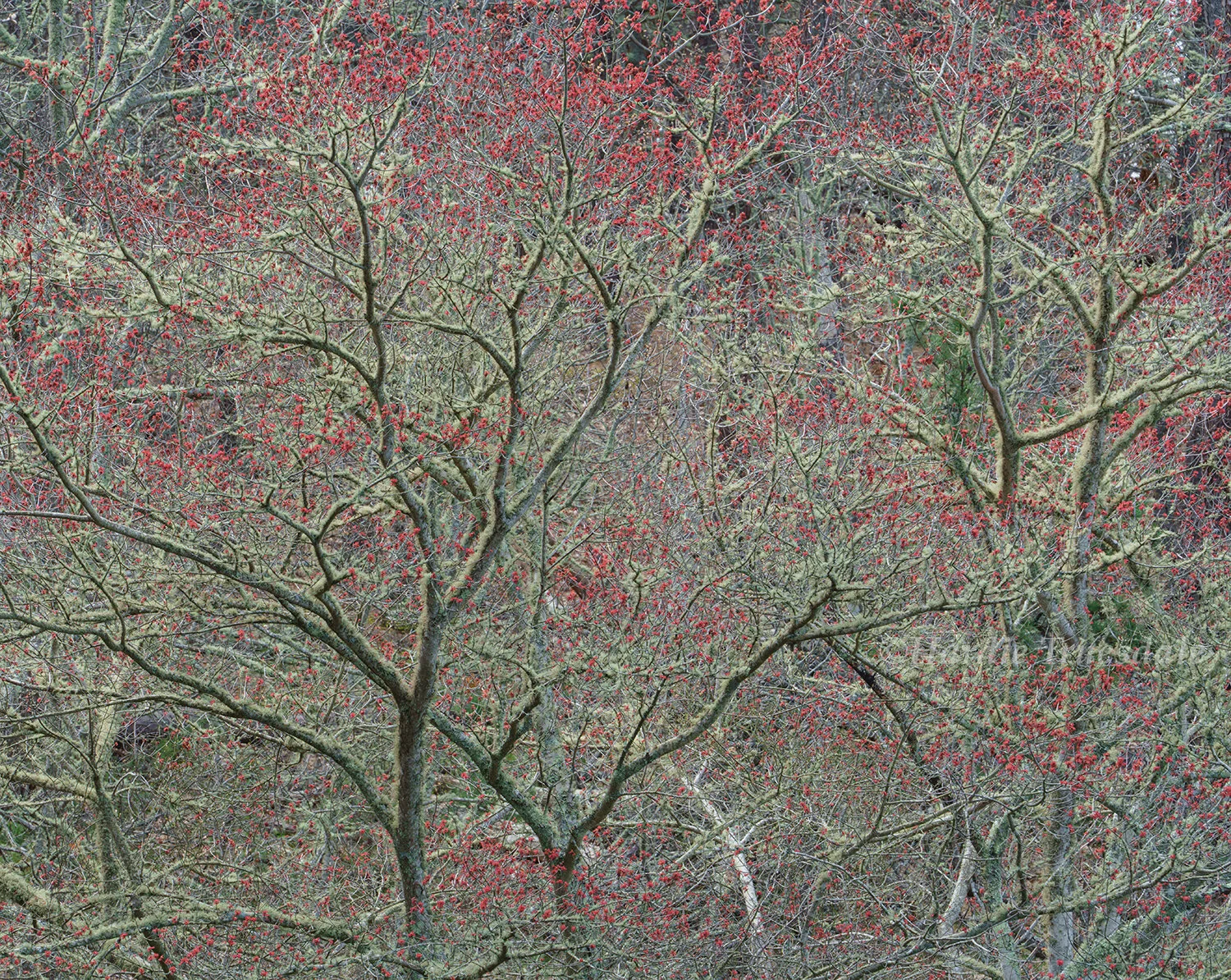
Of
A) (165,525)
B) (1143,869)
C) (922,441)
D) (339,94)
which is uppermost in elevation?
(922,441)

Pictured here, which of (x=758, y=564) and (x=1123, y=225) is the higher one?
(x=1123, y=225)

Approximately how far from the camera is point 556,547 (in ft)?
30.4

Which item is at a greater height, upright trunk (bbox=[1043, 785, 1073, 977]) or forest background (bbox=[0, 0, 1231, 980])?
forest background (bbox=[0, 0, 1231, 980])

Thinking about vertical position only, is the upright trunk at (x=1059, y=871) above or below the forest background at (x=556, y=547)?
below

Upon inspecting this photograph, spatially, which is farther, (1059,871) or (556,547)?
(556,547)

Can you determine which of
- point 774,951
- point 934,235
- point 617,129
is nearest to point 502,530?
point 617,129

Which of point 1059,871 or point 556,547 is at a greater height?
point 556,547

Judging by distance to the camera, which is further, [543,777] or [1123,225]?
[1123,225]

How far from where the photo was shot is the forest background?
7.17m

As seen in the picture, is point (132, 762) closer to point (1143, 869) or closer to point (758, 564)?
point (758, 564)

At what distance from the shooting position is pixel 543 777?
8750mm

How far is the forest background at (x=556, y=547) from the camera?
23.5 ft

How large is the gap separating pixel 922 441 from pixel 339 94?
5.77 meters

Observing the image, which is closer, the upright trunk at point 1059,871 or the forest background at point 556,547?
the forest background at point 556,547
